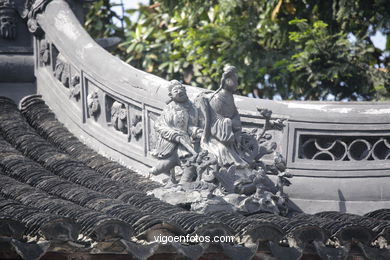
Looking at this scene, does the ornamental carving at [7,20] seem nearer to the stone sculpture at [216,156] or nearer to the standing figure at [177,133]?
the stone sculpture at [216,156]

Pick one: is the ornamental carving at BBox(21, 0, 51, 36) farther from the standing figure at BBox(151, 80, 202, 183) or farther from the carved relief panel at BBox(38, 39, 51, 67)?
the standing figure at BBox(151, 80, 202, 183)

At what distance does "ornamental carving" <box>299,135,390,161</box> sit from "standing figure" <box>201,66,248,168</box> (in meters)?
1.10

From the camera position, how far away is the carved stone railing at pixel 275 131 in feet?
47.7

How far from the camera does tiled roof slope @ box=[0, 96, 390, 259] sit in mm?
11828

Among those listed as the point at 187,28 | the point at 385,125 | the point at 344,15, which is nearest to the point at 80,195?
the point at 385,125

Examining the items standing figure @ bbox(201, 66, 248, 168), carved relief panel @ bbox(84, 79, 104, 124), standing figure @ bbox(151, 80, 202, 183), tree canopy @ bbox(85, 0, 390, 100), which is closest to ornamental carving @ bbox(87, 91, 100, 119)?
carved relief panel @ bbox(84, 79, 104, 124)

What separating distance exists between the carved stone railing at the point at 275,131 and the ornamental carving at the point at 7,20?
78cm

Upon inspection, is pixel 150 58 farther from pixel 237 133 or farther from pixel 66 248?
pixel 66 248

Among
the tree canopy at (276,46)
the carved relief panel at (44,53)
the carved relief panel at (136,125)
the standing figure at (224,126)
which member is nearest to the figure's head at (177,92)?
the standing figure at (224,126)

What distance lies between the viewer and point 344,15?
2234 centimetres

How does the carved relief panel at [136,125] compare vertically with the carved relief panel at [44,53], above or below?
below

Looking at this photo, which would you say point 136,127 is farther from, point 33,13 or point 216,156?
point 33,13

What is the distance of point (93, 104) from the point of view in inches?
628

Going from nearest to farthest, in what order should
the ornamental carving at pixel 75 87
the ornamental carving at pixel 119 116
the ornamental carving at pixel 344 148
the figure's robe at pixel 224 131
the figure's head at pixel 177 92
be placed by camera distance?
the figure's robe at pixel 224 131, the figure's head at pixel 177 92, the ornamental carving at pixel 344 148, the ornamental carving at pixel 119 116, the ornamental carving at pixel 75 87
